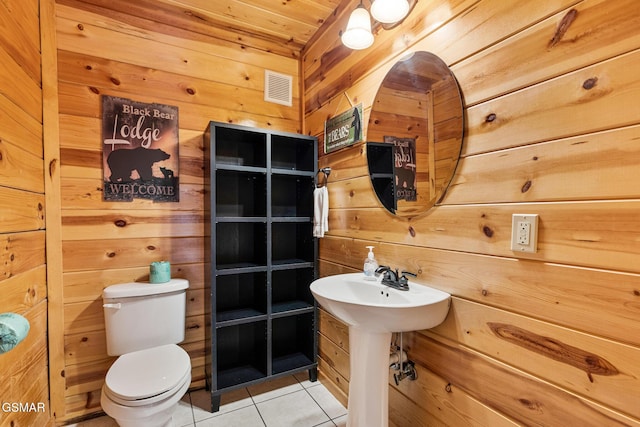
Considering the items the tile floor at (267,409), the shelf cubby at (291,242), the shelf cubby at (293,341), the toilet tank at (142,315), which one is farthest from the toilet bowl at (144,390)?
the shelf cubby at (291,242)

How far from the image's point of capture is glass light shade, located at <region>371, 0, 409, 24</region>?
1.33 meters

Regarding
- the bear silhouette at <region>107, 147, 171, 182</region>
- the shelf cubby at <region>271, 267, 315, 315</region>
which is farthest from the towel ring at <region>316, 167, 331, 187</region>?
the bear silhouette at <region>107, 147, 171, 182</region>

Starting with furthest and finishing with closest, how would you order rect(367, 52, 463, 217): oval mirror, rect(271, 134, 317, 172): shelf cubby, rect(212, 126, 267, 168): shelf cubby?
1. rect(271, 134, 317, 172): shelf cubby
2. rect(212, 126, 267, 168): shelf cubby
3. rect(367, 52, 463, 217): oval mirror

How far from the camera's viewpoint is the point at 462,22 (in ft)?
3.77

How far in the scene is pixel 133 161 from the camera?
1.86 m

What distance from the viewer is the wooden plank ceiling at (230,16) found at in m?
1.87

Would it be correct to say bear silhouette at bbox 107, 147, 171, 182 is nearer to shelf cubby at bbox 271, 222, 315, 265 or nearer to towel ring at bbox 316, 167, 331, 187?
shelf cubby at bbox 271, 222, 315, 265

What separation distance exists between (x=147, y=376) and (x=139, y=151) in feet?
4.37

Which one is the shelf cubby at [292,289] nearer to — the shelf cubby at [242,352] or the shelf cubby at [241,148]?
the shelf cubby at [242,352]

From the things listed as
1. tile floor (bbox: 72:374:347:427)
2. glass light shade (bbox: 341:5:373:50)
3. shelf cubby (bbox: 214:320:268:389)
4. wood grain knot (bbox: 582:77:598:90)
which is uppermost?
glass light shade (bbox: 341:5:373:50)

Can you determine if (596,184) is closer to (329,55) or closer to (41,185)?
(329,55)

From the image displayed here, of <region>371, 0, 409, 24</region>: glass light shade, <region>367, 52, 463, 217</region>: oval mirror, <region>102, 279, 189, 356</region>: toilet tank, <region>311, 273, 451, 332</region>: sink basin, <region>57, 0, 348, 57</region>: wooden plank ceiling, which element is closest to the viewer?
<region>311, 273, 451, 332</region>: sink basin

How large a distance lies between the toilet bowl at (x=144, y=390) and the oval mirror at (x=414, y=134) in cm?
138

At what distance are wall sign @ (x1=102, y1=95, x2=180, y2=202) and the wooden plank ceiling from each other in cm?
56
